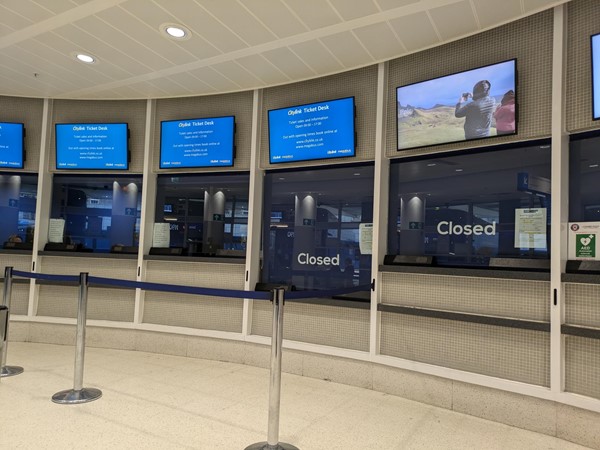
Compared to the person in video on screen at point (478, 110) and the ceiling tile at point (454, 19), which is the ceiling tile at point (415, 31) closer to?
the ceiling tile at point (454, 19)

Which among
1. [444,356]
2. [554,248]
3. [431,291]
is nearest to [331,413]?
[444,356]

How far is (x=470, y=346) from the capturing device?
3455 millimetres

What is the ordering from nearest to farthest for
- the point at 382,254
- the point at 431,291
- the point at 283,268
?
1. the point at 431,291
2. the point at 382,254
3. the point at 283,268

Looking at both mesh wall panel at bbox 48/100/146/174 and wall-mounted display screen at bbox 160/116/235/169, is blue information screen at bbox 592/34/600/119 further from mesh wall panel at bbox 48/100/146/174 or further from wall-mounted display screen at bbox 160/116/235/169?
mesh wall panel at bbox 48/100/146/174

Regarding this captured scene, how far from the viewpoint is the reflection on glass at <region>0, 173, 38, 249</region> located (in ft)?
18.3

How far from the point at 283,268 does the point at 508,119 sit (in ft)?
9.00

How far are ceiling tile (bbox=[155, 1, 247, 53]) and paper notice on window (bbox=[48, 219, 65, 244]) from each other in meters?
3.42

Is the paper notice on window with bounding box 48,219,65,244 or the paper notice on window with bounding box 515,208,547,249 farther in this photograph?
the paper notice on window with bounding box 48,219,65,244

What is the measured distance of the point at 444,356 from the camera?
358 cm

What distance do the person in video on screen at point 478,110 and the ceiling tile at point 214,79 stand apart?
2536 millimetres

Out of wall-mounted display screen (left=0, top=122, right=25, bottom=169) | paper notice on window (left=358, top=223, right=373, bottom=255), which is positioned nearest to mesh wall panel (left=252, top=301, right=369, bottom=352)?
paper notice on window (left=358, top=223, right=373, bottom=255)

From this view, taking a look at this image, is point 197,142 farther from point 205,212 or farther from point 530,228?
point 530,228

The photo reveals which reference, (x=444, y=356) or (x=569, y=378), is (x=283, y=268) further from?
(x=569, y=378)

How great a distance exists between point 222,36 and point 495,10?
7.35ft
